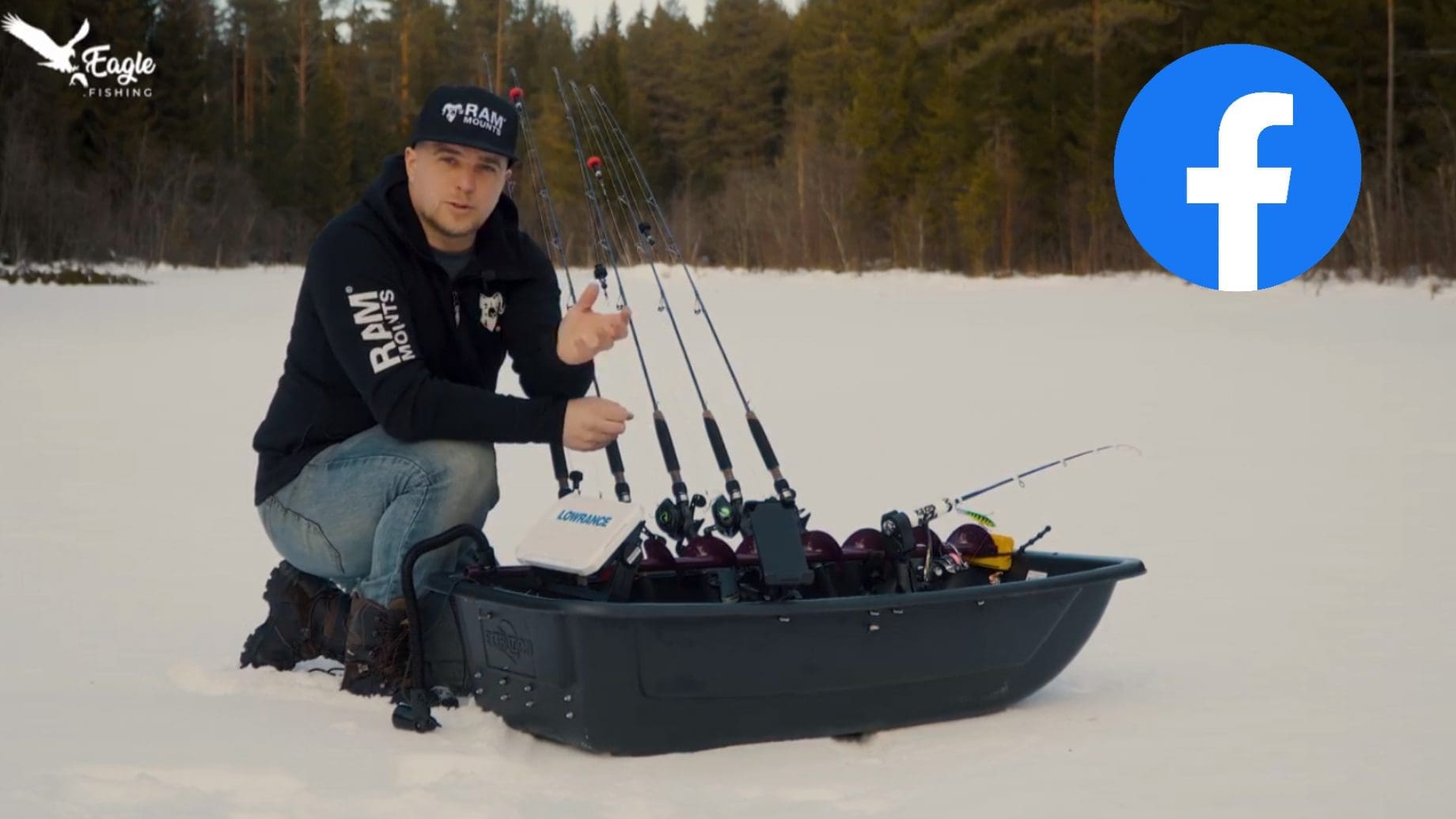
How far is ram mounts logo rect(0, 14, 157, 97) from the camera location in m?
38.2

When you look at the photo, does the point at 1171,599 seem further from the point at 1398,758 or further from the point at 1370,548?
the point at 1398,758

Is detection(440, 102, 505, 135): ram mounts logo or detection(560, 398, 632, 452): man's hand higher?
detection(440, 102, 505, 135): ram mounts logo

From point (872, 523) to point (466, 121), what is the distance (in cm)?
261

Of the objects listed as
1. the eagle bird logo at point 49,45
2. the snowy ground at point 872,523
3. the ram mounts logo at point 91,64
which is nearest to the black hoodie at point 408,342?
the snowy ground at point 872,523

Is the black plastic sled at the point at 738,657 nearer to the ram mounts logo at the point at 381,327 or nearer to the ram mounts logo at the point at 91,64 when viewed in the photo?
the ram mounts logo at the point at 381,327

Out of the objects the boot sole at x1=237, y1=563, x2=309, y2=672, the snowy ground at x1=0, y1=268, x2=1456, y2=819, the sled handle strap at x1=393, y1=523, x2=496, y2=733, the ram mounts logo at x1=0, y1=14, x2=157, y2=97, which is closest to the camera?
the snowy ground at x1=0, y1=268, x2=1456, y2=819

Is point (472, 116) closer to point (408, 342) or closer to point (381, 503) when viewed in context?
point (408, 342)

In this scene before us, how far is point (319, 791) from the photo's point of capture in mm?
2975

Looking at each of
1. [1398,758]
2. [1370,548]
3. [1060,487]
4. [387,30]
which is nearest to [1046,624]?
[1398,758]

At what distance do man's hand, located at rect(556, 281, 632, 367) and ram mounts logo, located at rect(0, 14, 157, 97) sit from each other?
37148mm

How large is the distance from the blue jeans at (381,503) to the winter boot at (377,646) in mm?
29

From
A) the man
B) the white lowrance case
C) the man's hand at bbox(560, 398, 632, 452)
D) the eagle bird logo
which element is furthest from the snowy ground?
the eagle bird logo

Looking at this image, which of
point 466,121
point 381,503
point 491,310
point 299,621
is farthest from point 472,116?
point 299,621

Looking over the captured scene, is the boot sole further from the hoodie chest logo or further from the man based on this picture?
the hoodie chest logo
